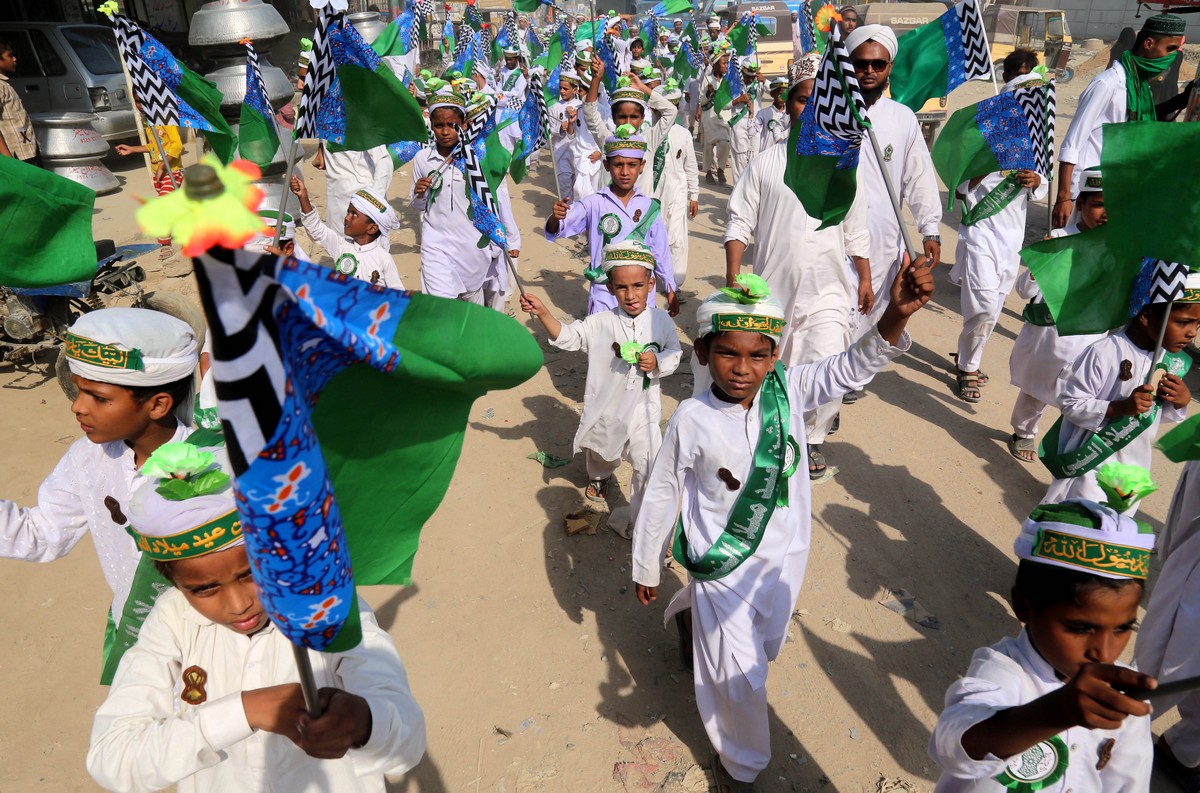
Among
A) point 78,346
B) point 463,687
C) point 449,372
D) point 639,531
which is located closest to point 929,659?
point 639,531

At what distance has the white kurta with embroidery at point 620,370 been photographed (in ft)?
15.3

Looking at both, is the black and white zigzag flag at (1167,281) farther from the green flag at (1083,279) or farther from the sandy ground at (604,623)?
the sandy ground at (604,623)

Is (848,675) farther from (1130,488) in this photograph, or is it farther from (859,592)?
(1130,488)

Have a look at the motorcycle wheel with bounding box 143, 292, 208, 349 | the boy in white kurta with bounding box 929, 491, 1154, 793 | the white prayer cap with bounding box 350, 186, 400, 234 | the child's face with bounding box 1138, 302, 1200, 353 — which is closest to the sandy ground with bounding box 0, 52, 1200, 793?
the motorcycle wheel with bounding box 143, 292, 208, 349

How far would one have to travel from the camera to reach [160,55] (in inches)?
188

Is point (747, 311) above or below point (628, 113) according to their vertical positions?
below

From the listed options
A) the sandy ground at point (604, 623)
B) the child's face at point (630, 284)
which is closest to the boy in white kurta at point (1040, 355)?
the sandy ground at point (604, 623)

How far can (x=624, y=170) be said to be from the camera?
19.5ft

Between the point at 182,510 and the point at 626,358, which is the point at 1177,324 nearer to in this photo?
the point at 626,358

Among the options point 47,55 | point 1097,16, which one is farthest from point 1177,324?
point 1097,16

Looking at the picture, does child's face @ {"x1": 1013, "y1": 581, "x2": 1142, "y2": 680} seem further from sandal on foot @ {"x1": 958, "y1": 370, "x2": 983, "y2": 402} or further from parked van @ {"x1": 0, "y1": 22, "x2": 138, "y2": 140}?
parked van @ {"x1": 0, "y1": 22, "x2": 138, "y2": 140}

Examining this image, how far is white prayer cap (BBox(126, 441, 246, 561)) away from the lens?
1.69 meters

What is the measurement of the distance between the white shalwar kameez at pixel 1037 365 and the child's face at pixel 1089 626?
3073 mm

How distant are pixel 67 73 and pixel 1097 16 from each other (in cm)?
3991
